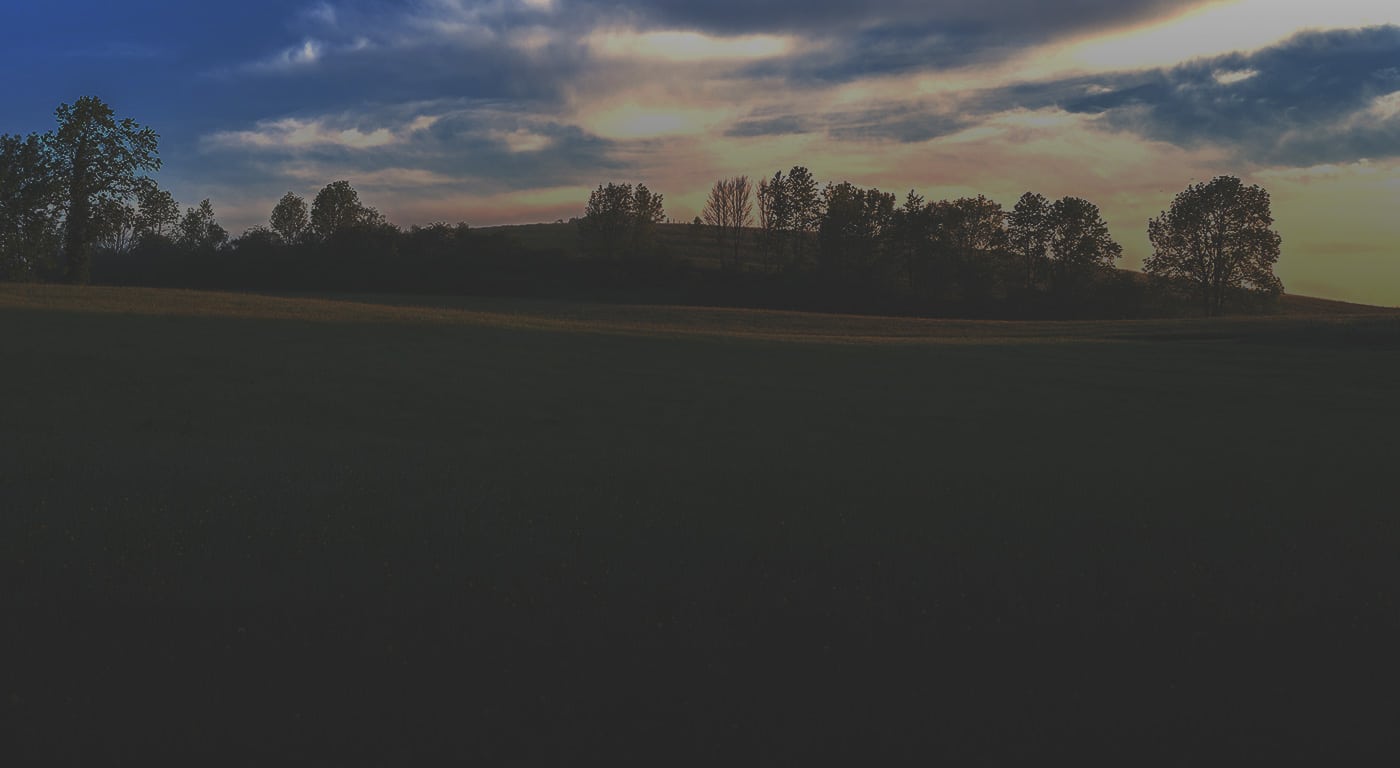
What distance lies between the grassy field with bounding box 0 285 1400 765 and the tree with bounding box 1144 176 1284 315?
7222 centimetres

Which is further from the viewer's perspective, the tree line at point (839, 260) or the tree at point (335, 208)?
the tree at point (335, 208)

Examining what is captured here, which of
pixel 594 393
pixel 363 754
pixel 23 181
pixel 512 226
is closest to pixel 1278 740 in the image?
pixel 363 754

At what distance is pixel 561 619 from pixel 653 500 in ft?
13.2

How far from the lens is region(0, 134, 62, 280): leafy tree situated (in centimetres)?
5694

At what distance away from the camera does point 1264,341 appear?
4434cm

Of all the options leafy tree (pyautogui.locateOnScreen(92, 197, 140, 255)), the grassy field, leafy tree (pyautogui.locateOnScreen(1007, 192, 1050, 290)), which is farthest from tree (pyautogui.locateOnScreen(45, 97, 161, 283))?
leafy tree (pyautogui.locateOnScreen(1007, 192, 1050, 290))

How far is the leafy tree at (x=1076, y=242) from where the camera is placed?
311ft

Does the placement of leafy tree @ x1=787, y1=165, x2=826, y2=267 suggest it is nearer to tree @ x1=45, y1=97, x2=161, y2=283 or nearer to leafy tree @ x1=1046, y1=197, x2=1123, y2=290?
leafy tree @ x1=1046, y1=197, x2=1123, y2=290

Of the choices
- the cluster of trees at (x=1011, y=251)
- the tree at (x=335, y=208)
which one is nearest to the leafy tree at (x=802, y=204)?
the cluster of trees at (x=1011, y=251)

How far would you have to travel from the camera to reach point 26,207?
57.4 meters

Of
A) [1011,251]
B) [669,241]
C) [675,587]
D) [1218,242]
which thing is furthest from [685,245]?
[675,587]

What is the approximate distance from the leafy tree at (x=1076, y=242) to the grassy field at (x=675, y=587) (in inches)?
3153

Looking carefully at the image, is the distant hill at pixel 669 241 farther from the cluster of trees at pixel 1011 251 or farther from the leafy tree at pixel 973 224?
the leafy tree at pixel 973 224

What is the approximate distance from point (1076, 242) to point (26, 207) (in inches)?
3471
